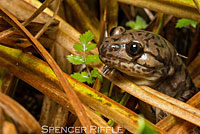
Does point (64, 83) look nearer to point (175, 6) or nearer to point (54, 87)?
point (54, 87)

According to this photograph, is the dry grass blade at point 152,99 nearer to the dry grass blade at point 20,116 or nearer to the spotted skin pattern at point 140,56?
the spotted skin pattern at point 140,56

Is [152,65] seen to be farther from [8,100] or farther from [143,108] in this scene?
[8,100]

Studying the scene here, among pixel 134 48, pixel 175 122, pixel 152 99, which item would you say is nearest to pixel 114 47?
pixel 134 48

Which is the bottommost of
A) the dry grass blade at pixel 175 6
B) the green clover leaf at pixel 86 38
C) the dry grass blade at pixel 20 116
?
the dry grass blade at pixel 20 116

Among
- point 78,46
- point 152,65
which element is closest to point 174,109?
point 152,65

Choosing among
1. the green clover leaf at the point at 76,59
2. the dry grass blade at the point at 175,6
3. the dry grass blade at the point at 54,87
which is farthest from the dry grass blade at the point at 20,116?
the dry grass blade at the point at 175,6

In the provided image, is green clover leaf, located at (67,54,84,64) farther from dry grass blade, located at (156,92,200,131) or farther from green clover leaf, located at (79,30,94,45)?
dry grass blade, located at (156,92,200,131)

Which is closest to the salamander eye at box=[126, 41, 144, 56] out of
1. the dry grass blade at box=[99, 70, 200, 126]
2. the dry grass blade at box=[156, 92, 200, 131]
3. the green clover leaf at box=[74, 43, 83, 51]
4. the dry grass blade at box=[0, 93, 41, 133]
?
the dry grass blade at box=[99, 70, 200, 126]

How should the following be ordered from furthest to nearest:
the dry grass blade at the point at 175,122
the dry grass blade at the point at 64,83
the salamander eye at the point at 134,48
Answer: the salamander eye at the point at 134,48
the dry grass blade at the point at 175,122
the dry grass blade at the point at 64,83
